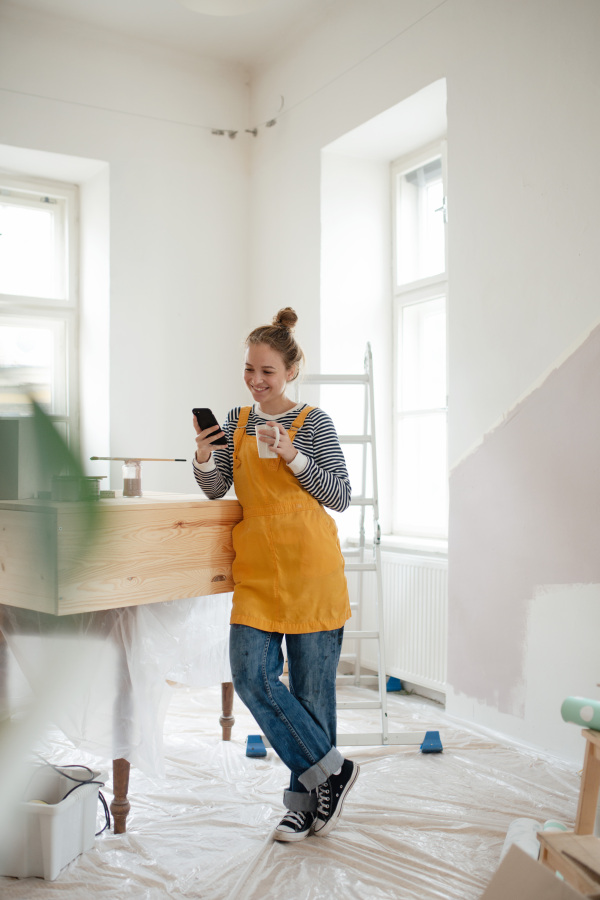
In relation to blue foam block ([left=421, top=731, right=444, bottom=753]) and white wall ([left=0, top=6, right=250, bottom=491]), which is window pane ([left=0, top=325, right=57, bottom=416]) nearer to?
blue foam block ([left=421, top=731, right=444, bottom=753])

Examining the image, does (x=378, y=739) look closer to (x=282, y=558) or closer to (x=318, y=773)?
(x=318, y=773)

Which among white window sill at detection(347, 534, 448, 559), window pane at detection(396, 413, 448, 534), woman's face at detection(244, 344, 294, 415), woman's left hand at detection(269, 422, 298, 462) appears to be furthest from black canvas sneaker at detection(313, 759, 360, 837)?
window pane at detection(396, 413, 448, 534)

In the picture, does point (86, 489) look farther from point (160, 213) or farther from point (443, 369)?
point (160, 213)

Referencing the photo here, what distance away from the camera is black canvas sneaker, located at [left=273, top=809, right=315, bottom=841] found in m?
1.88

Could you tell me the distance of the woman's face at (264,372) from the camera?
6.40 ft

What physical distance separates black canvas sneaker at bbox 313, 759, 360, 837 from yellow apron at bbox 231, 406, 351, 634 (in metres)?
0.40

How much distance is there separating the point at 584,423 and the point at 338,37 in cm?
226

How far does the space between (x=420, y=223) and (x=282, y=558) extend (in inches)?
94.1

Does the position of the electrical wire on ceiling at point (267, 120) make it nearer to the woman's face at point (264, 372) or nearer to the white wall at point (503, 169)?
the white wall at point (503, 169)

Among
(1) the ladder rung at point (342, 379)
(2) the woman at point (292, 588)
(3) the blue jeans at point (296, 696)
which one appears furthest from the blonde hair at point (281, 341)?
(1) the ladder rung at point (342, 379)

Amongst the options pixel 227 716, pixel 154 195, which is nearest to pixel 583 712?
pixel 227 716

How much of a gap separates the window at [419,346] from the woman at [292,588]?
1641mm

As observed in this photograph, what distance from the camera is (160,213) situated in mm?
3938

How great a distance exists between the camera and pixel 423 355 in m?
3.66
